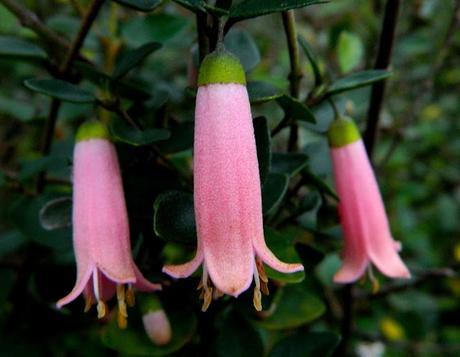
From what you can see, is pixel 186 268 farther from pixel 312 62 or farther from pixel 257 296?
pixel 312 62

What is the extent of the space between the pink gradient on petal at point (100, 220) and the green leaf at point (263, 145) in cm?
18

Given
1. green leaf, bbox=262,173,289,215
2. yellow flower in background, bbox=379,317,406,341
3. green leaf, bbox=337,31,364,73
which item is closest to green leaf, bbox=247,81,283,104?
green leaf, bbox=262,173,289,215

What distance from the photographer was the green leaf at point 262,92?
673 mm

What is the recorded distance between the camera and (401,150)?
7.11ft

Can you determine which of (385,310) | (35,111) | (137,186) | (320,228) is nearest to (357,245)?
(320,228)

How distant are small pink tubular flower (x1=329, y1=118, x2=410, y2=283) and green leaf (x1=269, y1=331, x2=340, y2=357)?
86 millimetres

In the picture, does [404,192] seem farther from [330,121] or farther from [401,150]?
[330,121]

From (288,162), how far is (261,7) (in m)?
0.28

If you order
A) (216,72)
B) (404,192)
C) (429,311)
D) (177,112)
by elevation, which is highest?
(216,72)

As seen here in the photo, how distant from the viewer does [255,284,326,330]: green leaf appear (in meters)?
0.93

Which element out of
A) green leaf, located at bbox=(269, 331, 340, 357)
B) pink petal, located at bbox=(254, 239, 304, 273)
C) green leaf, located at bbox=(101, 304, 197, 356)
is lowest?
green leaf, located at bbox=(269, 331, 340, 357)

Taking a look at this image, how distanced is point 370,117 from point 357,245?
26 cm

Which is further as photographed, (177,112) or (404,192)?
(404,192)

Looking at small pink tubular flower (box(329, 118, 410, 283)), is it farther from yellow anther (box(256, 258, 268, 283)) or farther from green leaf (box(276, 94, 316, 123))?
yellow anther (box(256, 258, 268, 283))
